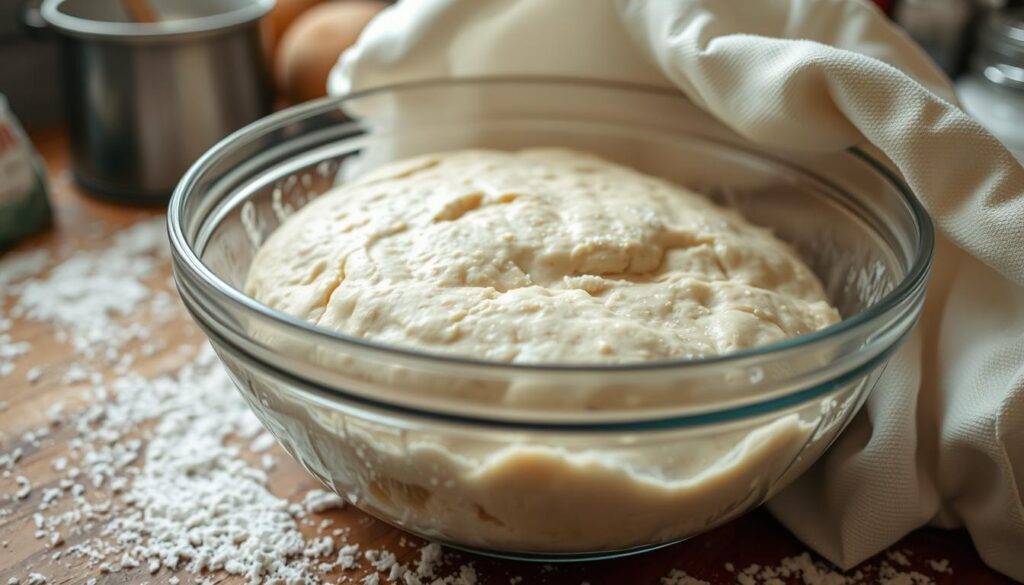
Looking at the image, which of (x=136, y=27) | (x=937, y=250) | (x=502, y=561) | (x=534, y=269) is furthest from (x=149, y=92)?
(x=937, y=250)

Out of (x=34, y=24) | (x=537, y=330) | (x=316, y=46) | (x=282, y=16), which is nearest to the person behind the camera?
(x=537, y=330)

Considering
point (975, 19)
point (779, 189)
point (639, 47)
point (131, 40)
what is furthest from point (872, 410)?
point (131, 40)

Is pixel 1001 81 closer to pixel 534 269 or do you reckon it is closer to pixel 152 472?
pixel 534 269

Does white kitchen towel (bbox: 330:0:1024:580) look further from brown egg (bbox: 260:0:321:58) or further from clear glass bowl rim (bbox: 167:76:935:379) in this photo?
brown egg (bbox: 260:0:321:58)

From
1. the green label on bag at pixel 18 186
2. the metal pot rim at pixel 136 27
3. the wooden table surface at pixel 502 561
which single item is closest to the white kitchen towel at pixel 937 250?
the wooden table surface at pixel 502 561

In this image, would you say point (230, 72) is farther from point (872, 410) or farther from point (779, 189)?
point (872, 410)

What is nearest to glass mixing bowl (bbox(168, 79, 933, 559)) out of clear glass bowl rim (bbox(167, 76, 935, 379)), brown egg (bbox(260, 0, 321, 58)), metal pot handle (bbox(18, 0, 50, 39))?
clear glass bowl rim (bbox(167, 76, 935, 379))

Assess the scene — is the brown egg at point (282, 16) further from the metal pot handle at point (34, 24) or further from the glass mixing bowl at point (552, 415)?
the glass mixing bowl at point (552, 415)
